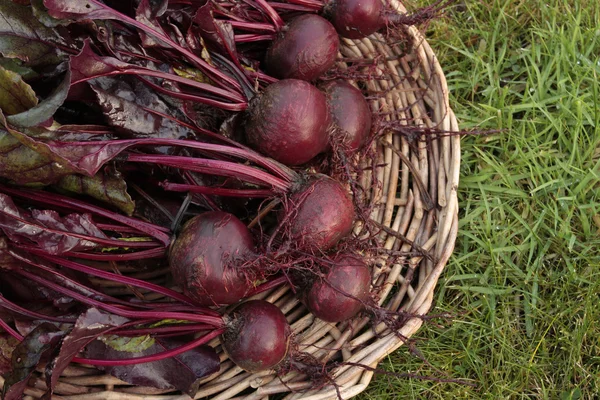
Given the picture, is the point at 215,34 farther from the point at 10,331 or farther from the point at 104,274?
the point at 10,331

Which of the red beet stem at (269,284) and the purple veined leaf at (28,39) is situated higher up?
the purple veined leaf at (28,39)

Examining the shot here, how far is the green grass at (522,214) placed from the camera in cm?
249

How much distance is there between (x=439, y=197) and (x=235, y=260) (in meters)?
0.95

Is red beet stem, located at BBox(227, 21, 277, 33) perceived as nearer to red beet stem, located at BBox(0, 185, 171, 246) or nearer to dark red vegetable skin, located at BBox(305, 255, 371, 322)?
red beet stem, located at BBox(0, 185, 171, 246)

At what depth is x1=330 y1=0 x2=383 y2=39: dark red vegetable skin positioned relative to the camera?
2.54 metres

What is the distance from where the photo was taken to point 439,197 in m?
2.56

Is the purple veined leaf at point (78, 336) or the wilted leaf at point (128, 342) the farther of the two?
the wilted leaf at point (128, 342)

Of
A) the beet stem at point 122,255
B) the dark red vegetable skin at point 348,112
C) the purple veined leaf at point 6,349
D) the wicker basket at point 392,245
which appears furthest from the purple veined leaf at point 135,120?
the purple veined leaf at point 6,349

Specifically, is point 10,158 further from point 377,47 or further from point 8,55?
point 377,47

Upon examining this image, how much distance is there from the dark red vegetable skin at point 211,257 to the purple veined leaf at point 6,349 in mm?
734

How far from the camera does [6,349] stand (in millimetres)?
2352

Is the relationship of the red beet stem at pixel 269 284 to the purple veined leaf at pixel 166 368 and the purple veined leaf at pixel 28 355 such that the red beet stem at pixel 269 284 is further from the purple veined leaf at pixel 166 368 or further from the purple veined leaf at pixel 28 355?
the purple veined leaf at pixel 28 355

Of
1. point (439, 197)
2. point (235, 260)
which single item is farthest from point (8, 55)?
point (439, 197)

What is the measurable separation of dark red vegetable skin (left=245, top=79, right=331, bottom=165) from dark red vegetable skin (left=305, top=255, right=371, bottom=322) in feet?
1.48
